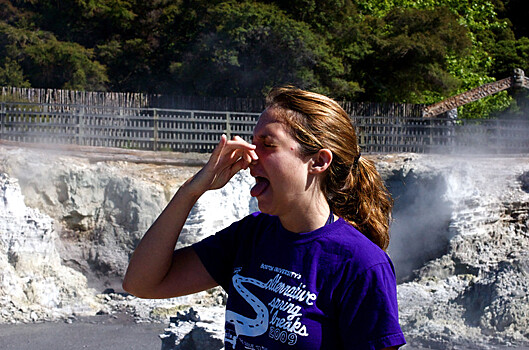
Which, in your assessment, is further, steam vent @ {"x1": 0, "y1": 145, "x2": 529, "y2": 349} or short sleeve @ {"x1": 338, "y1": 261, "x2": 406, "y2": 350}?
steam vent @ {"x1": 0, "y1": 145, "x2": 529, "y2": 349}

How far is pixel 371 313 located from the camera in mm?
1731

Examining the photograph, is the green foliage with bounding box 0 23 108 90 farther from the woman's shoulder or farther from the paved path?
the woman's shoulder

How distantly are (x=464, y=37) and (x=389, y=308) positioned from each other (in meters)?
19.5

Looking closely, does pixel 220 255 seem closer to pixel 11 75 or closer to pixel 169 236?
pixel 169 236

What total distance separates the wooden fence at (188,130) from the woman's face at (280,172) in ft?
44.3

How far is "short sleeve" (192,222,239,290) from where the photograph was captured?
221cm

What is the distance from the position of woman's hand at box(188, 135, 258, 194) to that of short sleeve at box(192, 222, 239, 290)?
171 mm

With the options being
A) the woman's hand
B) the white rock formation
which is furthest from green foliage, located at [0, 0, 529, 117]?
the woman's hand

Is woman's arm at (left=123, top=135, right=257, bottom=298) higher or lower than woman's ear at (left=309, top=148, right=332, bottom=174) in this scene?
lower

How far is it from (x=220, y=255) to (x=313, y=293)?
1.60ft

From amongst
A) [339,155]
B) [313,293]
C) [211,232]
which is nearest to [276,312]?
[313,293]

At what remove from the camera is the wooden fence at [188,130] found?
1473 centimetres

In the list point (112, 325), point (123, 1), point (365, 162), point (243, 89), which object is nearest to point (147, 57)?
point (123, 1)

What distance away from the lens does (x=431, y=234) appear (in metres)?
14.5
